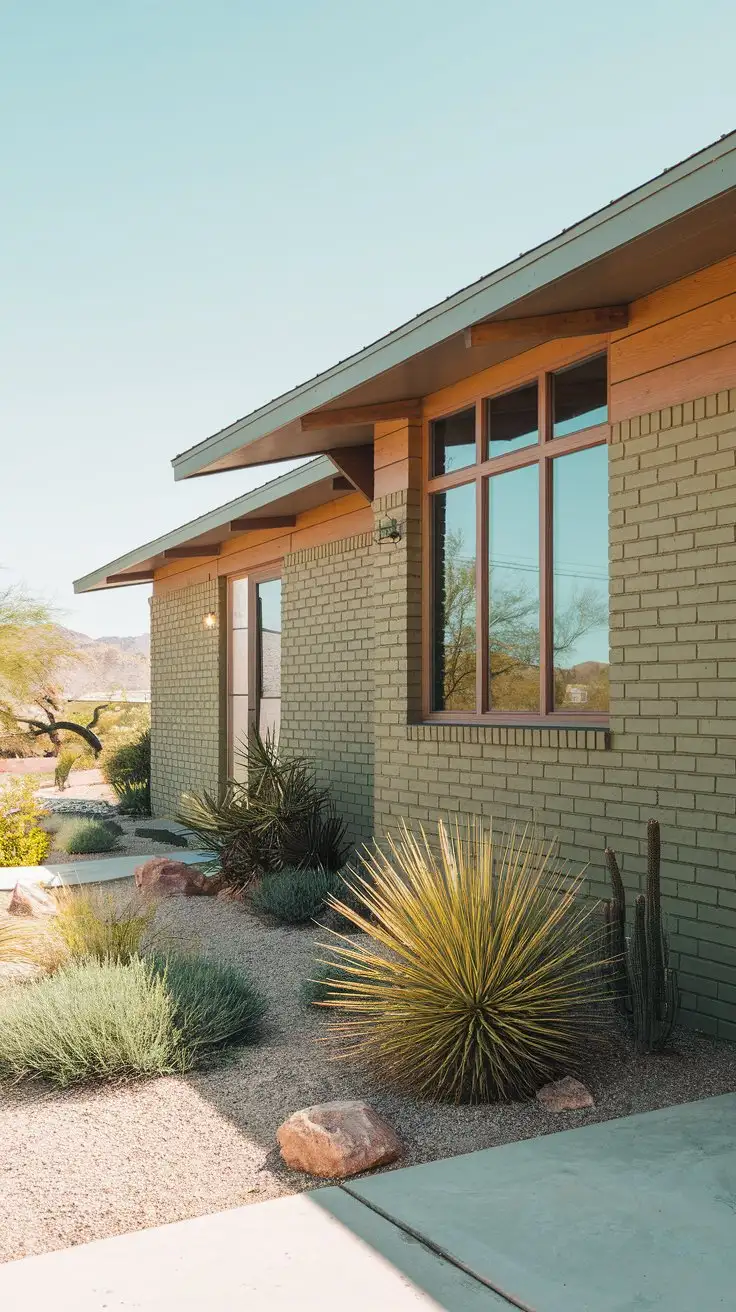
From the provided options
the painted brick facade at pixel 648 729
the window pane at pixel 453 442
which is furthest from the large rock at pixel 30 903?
the window pane at pixel 453 442

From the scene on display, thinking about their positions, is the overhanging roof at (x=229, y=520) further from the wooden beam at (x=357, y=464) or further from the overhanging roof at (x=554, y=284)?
the overhanging roof at (x=554, y=284)

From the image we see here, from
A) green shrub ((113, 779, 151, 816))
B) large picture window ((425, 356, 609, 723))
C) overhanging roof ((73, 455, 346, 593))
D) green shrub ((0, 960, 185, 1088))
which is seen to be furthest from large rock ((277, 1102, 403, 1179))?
green shrub ((113, 779, 151, 816))

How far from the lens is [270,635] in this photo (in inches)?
508

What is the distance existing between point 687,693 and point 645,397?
61.5 inches

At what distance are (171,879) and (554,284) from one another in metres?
6.48

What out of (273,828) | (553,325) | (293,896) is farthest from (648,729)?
(273,828)

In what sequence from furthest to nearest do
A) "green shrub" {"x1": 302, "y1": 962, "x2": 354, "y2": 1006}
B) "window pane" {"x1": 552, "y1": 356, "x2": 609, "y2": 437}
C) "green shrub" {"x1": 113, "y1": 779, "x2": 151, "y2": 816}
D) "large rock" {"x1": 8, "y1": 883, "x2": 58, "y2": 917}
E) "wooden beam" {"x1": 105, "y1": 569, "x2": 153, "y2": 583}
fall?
"green shrub" {"x1": 113, "y1": 779, "x2": 151, "y2": 816} < "wooden beam" {"x1": 105, "y1": 569, "x2": 153, "y2": 583} < "large rock" {"x1": 8, "y1": 883, "x2": 58, "y2": 917} < "window pane" {"x1": 552, "y1": 356, "x2": 609, "y2": 437} < "green shrub" {"x1": 302, "y1": 962, "x2": 354, "y2": 1006}

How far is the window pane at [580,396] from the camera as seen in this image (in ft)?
20.7

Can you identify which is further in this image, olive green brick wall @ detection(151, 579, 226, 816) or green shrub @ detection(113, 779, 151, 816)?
green shrub @ detection(113, 779, 151, 816)

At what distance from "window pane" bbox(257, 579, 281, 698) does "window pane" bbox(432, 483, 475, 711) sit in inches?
182

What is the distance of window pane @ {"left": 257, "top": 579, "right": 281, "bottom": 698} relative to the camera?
12633mm

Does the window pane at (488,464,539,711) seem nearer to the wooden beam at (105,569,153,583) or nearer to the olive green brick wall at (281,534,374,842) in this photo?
the olive green brick wall at (281,534,374,842)

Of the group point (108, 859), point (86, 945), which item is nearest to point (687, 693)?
point (86, 945)

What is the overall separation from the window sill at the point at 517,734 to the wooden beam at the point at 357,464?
2.25 metres
